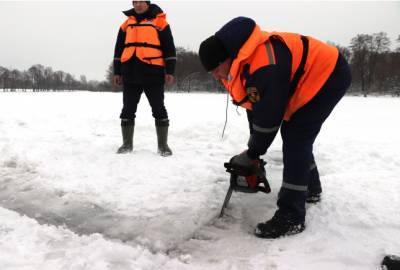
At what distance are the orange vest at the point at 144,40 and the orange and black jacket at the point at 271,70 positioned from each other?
2066mm

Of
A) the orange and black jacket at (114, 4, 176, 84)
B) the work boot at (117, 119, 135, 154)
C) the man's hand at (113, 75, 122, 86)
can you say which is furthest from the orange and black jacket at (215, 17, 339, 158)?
the man's hand at (113, 75, 122, 86)

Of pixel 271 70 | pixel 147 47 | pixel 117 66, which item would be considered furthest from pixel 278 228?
pixel 117 66

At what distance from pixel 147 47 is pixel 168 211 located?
2202mm

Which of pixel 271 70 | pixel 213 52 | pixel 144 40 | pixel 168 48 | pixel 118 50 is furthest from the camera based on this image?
pixel 118 50

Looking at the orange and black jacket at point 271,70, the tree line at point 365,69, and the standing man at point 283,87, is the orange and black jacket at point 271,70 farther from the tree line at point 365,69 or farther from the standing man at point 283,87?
the tree line at point 365,69

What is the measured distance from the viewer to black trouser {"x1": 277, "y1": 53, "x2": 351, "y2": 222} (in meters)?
2.48

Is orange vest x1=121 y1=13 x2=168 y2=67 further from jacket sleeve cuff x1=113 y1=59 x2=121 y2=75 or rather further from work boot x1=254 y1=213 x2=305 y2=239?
work boot x1=254 y1=213 x2=305 y2=239

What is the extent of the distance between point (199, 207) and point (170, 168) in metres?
1.01

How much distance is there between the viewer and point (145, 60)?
14.1ft

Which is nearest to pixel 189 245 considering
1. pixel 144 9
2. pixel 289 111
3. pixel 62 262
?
pixel 62 262

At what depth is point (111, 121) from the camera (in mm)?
7574

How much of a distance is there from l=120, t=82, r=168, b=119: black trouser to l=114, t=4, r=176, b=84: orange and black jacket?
0.09 meters

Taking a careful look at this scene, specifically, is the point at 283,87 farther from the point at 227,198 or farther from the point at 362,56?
the point at 362,56

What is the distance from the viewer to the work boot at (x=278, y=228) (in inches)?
99.0
